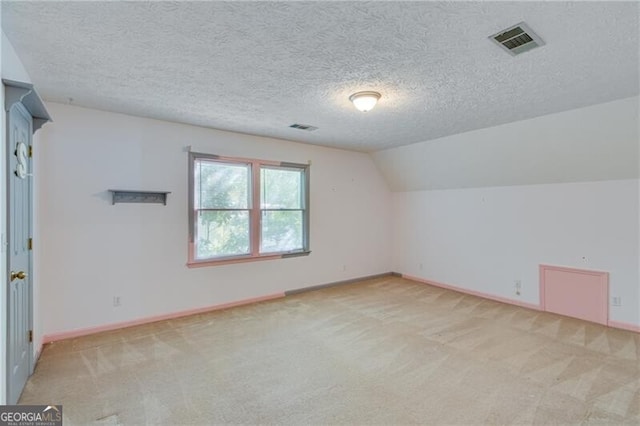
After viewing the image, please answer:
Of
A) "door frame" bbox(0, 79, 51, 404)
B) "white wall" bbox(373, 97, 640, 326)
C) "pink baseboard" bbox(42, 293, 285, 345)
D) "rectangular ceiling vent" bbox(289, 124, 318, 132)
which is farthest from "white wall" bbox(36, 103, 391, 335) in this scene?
"white wall" bbox(373, 97, 640, 326)

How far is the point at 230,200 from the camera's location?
184 inches

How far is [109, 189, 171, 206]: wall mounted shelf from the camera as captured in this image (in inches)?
146

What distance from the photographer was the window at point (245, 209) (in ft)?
14.5

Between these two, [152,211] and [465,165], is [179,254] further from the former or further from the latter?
[465,165]

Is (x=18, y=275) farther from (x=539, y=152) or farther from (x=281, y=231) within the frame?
(x=539, y=152)

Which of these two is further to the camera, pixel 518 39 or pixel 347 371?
pixel 347 371

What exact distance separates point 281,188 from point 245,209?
754 mm

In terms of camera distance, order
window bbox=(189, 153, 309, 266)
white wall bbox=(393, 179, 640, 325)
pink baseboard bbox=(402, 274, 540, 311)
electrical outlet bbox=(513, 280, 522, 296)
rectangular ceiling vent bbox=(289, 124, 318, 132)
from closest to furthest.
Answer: white wall bbox=(393, 179, 640, 325)
rectangular ceiling vent bbox=(289, 124, 318, 132)
window bbox=(189, 153, 309, 266)
pink baseboard bbox=(402, 274, 540, 311)
electrical outlet bbox=(513, 280, 522, 296)

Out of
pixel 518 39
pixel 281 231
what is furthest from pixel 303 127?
pixel 518 39

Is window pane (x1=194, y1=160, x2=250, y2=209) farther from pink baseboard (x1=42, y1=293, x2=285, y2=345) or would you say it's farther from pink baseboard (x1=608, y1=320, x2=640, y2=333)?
pink baseboard (x1=608, y1=320, x2=640, y2=333)

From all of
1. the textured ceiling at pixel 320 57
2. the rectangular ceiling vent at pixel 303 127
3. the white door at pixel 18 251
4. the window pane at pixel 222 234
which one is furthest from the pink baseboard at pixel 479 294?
the white door at pixel 18 251

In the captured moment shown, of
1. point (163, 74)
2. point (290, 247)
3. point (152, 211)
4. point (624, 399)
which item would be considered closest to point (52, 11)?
point (163, 74)

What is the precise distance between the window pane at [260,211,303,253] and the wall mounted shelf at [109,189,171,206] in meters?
1.52

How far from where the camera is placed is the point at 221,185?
4621 millimetres
